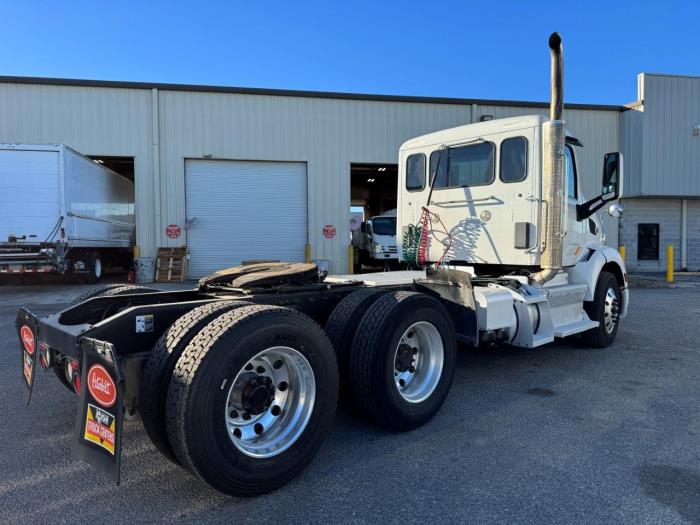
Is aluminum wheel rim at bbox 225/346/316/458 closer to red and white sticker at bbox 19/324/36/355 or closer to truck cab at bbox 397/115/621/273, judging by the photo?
red and white sticker at bbox 19/324/36/355

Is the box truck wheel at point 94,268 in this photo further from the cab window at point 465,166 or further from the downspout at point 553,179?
the downspout at point 553,179

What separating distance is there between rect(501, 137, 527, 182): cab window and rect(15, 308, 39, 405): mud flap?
480cm

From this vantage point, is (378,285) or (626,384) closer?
(378,285)

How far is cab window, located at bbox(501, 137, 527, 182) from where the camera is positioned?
18.5 feet

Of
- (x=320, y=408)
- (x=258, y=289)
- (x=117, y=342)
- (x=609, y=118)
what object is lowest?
(x=320, y=408)

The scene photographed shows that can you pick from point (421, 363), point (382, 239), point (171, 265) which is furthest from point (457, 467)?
point (382, 239)

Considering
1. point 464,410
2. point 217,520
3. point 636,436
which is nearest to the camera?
point 217,520

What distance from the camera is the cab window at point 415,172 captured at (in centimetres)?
654

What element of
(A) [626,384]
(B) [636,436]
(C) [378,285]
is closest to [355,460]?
(C) [378,285]

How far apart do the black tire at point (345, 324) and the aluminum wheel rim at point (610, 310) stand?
4011mm

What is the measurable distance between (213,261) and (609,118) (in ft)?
57.1

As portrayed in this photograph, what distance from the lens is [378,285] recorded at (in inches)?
176

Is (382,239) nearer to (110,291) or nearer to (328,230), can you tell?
(328,230)

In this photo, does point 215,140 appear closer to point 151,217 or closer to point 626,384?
point 151,217
